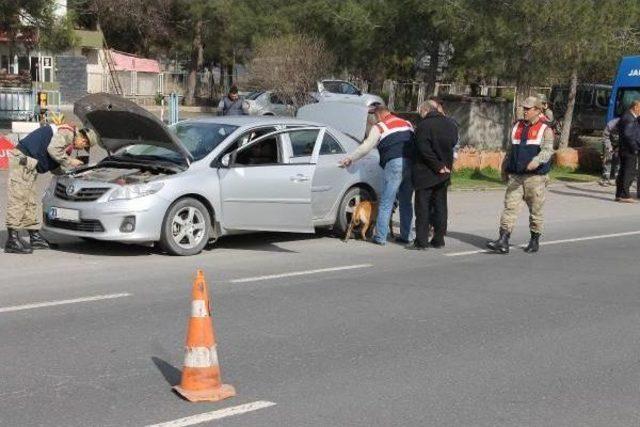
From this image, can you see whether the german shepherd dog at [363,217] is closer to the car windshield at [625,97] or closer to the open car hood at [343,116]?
the open car hood at [343,116]

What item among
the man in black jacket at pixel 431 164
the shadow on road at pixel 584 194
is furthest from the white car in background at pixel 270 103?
the man in black jacket at pixel 431 164

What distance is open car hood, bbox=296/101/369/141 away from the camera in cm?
1372

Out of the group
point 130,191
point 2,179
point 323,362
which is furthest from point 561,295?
point 2,179

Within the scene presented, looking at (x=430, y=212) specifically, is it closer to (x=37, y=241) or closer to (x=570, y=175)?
(x=37, y=241)

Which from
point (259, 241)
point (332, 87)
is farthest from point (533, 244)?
point (332, 87)

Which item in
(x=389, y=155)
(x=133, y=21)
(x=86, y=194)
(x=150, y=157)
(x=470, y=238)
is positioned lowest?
(x=470, y=238)

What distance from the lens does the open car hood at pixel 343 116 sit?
13719 millimetres

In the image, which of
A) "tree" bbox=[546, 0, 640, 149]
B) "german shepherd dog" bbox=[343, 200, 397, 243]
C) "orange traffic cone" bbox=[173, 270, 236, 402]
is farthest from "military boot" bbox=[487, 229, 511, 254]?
"tree" bbox=[546, 0, 640, 149]

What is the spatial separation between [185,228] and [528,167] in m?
3.92

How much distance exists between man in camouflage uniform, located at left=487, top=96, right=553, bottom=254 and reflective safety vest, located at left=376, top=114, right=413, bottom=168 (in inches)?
47.5

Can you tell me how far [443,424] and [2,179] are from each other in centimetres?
1309

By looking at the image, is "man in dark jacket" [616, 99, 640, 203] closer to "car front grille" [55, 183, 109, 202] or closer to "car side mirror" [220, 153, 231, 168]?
"car side mirror" [220, 153, 231, 168]

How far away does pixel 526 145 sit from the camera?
10555mm

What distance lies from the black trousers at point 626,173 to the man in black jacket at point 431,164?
6832mm
